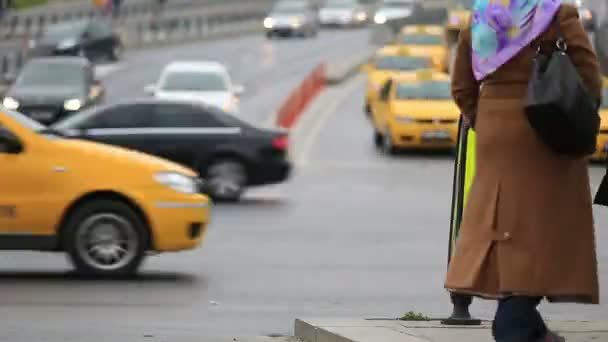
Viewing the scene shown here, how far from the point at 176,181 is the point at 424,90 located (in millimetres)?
18477

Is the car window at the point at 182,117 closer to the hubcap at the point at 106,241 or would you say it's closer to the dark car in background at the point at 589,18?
the hubcap at the point at 106,241

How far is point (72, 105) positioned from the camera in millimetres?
33562

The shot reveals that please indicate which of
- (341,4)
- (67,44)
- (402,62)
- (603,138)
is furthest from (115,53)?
(603,138)

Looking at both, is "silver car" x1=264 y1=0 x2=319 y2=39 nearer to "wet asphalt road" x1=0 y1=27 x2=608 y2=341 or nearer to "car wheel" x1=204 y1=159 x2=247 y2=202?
"wet asphalt road" x1=0 y1=27 x2=608 y2=341

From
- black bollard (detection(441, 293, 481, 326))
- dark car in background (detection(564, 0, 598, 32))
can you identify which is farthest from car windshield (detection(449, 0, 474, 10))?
black bollard (detection(441, 293, 481, 326))

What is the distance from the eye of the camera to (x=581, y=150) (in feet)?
Answer: 21.7

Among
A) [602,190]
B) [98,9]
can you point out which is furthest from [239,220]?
[98,9]

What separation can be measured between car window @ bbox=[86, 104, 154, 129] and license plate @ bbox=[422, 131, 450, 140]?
8.96 m

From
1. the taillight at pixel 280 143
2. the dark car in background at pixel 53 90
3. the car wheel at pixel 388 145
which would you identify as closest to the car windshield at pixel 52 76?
the dark car in background at pixel 53 90

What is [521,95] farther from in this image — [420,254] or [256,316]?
[420,254]

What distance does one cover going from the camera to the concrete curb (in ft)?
161

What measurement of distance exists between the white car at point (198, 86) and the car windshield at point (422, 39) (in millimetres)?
16223

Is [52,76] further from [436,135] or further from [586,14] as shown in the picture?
[586,14]

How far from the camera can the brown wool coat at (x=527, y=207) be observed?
6.69m
